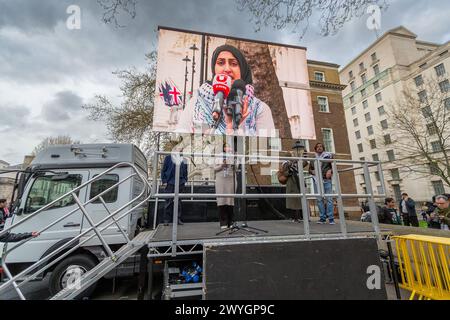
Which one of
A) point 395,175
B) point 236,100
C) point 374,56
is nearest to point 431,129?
point 236,100

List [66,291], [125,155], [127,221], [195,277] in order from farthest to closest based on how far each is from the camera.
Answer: [125,155], [127,221], [195,277], [66,291]

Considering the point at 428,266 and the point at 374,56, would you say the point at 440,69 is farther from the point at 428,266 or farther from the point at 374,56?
the point at 428,266

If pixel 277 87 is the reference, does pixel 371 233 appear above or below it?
below

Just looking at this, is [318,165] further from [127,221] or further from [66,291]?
[127,221]

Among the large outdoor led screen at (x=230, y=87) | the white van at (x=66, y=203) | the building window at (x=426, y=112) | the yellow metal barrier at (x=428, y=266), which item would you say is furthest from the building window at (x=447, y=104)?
the white van at (x=66, y=203)

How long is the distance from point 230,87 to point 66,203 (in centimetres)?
518

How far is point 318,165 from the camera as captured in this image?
3.38 metres

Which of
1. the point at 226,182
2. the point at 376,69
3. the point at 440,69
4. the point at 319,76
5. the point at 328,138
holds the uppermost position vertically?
the point at 376,69

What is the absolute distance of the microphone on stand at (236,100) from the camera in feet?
18.9

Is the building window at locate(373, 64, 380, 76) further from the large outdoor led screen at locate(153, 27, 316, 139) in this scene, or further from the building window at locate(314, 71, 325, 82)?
the large outdoor led screen at locate(153, 27, 316, 139)

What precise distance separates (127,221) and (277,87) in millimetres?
5684

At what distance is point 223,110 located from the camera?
594 cm
